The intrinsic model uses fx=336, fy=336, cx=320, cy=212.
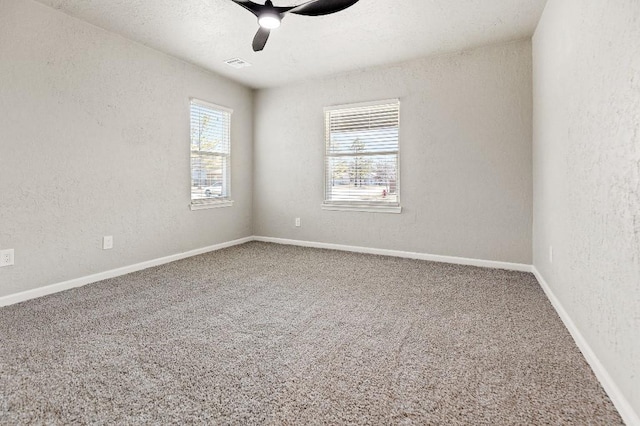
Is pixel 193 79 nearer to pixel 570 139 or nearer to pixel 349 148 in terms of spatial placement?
pixel 349 148

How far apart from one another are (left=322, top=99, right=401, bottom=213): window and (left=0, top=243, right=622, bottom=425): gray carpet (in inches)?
62.7

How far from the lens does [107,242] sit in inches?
131

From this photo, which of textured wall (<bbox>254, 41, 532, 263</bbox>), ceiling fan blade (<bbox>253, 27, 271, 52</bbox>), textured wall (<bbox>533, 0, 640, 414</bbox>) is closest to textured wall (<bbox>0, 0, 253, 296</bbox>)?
textured wall (<bbox>254, 41, 532, 263</bbox>)

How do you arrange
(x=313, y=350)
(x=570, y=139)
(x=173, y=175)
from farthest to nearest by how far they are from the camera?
(x=173, y=175) → (x=570, y=139) → (x=313, y=350)

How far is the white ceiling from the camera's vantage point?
2.82m

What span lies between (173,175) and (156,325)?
2274 millimetres

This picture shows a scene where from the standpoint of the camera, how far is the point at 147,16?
298cm

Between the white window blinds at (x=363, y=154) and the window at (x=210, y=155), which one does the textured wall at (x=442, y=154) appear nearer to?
the white window blinds at (x=363, y=154)

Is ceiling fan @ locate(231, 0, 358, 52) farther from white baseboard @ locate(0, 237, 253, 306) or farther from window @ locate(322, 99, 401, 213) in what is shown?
white baseboard @ locate(0, 237, 253, 306)

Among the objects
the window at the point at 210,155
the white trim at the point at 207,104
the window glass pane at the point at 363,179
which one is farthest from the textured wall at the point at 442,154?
the window at the point at 210,155

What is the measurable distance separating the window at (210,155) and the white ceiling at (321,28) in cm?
66

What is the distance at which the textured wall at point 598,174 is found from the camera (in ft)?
4.34

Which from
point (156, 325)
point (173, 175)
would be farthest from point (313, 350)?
point (173, 175)

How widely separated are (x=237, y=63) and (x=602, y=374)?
4330mm
